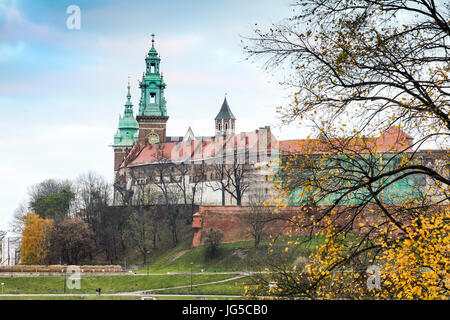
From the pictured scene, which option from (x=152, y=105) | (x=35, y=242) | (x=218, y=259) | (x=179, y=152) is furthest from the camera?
(x=152, y=105)

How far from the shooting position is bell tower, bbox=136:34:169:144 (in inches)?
3782

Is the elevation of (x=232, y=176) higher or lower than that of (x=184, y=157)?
lower

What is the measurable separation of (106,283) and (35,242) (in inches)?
580

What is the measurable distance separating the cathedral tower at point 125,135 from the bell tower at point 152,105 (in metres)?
6.85

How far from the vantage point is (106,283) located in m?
49.1

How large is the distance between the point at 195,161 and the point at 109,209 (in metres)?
14.4

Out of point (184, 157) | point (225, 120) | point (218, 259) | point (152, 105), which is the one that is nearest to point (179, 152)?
point (184, 157)

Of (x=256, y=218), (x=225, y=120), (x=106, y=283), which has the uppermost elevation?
(x=225, y=120)

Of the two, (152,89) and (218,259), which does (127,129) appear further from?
(218,259)

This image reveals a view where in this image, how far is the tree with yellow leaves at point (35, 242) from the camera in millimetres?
60094

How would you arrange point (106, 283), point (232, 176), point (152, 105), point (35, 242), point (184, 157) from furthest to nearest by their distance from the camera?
point (152, 105), point (184, 157), point (232, 176), point (35, 242), point (106, 283)

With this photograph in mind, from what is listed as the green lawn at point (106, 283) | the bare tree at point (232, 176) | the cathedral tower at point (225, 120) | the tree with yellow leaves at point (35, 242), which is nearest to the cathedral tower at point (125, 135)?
the cathedral tower at point (225, 120)

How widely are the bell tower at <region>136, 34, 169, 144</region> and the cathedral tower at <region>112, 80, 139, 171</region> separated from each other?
6.85 m
